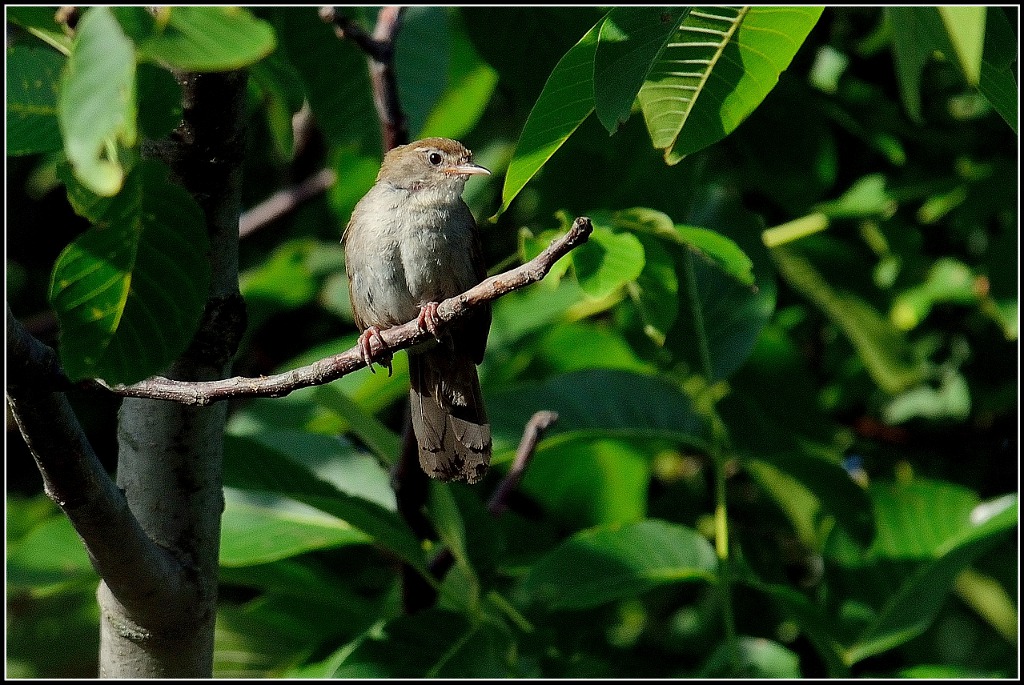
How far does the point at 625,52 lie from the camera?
1.49m

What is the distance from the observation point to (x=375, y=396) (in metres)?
3.50

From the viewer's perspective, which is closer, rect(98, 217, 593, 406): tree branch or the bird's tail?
rect(98, 217, 593, 406): tree branch

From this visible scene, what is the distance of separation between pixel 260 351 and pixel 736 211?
2404 mm

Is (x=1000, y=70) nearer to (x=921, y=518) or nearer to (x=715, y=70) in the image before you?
(x=715, y=70)

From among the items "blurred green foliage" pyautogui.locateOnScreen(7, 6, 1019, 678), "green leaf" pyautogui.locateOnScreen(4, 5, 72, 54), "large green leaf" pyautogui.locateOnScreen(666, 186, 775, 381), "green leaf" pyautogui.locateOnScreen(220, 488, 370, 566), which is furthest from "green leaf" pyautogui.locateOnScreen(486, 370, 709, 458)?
"green leaf" pyautogui.locateOnScreen(4, 5, 72, 54)

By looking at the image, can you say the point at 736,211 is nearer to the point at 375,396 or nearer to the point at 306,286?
the point at 375,396

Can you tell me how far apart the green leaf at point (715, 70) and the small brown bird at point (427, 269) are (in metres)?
1.00

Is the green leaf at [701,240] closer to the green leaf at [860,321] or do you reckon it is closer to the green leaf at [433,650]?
the green leaf at [433,650]

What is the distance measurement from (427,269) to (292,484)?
70 cm

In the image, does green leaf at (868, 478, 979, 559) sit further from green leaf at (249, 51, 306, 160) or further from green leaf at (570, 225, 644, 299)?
green leaf at (249, 51, 306, 160)

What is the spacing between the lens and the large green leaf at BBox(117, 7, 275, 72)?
1.12m

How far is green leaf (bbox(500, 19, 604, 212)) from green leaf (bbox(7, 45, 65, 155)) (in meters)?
0.64

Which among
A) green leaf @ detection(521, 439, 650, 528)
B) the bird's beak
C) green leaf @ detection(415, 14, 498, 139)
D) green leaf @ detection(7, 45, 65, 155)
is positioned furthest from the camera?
green leaf @ detection(415, 14, 498, 139)

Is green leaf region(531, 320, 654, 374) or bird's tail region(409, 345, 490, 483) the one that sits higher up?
bird's tail region(409, 345, 490, 483)
